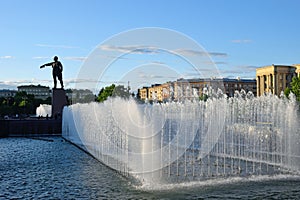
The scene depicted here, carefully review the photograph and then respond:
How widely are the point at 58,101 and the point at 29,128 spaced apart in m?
4.44

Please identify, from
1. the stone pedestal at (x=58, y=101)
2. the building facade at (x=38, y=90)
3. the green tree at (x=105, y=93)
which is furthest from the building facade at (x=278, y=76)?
the building facade at (x=38, y=90)

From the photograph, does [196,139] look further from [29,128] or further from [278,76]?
[278,76]

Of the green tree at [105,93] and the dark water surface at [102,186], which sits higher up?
the green tree at [105,93]

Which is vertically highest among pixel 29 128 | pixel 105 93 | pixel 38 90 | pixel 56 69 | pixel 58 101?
pixel 38 90

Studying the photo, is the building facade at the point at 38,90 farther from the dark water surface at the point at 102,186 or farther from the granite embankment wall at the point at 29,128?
the dark water surface at the point at 102,186

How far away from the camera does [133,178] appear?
43.0 feet

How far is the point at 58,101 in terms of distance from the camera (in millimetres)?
37312

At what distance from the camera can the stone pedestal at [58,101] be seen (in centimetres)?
3703

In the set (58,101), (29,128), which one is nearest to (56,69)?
(58,101)

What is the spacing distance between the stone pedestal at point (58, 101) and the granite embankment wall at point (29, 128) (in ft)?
7.05

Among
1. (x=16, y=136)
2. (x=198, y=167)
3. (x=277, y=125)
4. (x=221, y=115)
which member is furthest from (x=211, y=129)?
(x=16, y=136)

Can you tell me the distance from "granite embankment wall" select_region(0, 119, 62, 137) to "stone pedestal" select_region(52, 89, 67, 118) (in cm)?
215

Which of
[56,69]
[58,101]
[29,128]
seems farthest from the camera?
[56,69]

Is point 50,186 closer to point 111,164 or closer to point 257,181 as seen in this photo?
point 111,164
